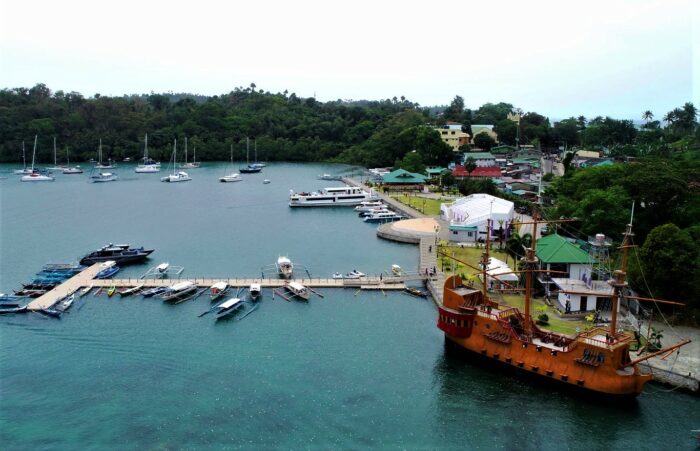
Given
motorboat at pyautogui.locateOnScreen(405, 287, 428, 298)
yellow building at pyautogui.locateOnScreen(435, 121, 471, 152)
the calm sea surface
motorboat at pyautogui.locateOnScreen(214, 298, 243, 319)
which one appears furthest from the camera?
yellow building at pyautogui.locateOnScreen(435, 121, 471, 152)

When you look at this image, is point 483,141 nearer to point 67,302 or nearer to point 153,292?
point 153,292

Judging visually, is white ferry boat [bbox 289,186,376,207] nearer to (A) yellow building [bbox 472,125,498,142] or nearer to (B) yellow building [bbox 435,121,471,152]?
(B) yellow building [bbox 435,121,471,152]

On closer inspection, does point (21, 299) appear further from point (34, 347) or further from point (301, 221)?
point (301, 221)

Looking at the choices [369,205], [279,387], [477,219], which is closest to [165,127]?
[369,205]

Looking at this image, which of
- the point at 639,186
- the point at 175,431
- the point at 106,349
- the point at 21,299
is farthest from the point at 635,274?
the point at 21,299

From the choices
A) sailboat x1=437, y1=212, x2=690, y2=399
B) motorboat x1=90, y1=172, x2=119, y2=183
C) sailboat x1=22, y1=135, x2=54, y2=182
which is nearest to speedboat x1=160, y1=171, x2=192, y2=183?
motorboat x1=90, y1=172, x2=119, y2=183
